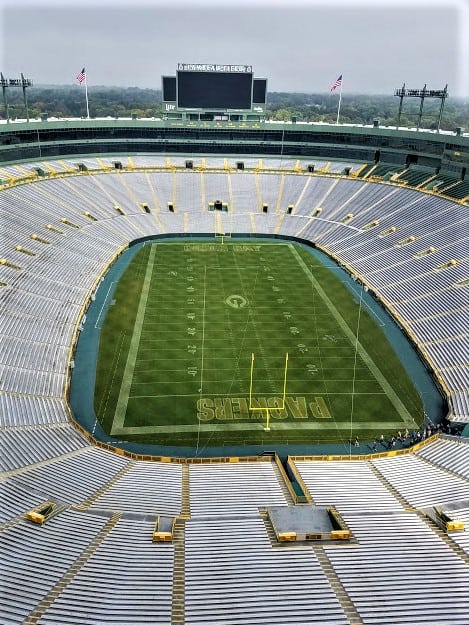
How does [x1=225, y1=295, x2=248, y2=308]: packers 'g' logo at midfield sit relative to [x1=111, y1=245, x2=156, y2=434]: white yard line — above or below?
above

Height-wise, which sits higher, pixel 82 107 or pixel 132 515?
pixel 82 107

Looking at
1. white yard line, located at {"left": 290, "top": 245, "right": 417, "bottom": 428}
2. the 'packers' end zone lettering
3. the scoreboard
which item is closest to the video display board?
the scoreboard

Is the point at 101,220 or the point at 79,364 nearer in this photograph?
the point at 79,364

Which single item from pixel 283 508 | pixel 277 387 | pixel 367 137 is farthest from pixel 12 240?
pixel 367 137

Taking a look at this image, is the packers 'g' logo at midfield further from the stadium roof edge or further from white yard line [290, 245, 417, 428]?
the stadium roof edge

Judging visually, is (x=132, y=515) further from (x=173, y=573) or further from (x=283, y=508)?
(x=283, y=508)

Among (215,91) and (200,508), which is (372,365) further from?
(215,91)
